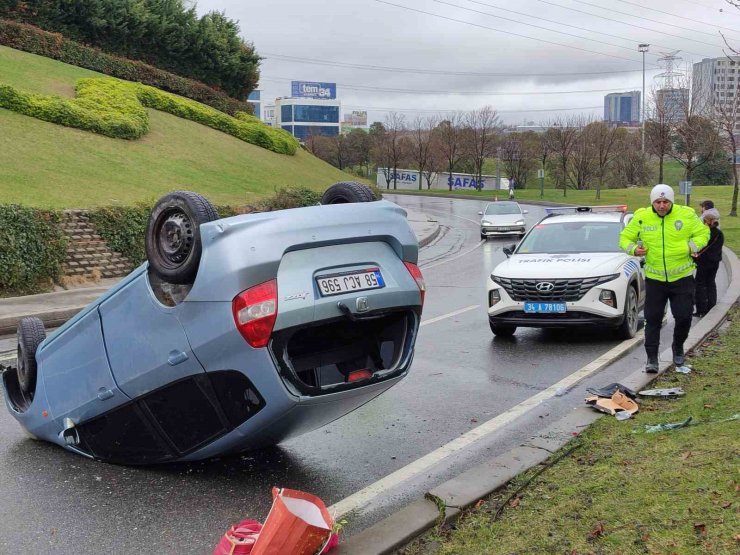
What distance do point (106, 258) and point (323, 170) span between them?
81.2 ft

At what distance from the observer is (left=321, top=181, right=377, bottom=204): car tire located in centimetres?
Result: 514

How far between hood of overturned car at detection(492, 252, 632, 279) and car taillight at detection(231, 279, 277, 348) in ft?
19.7

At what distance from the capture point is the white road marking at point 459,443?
477cm

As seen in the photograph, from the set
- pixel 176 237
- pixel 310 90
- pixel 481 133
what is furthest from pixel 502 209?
pixel 310 90

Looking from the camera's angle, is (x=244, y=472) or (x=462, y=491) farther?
(x=244, y=472)

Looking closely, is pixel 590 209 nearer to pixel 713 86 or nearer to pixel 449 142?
pixel 713 86

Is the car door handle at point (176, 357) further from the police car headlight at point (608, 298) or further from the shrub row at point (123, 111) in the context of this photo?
the shrub row at point (123, 111)

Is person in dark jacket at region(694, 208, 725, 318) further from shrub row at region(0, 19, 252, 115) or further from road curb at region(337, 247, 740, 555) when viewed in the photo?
shrub row at region(0, 19, 252, 115)

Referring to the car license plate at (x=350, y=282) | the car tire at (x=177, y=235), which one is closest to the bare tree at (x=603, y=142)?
the car license plate at (x=350, y=282)

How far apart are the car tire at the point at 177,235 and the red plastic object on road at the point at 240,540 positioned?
1.37 m

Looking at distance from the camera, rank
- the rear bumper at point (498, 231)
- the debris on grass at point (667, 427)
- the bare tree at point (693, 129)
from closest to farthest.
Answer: the debris on grass at point (667, 427) < the rear bumper at point (498, 231) < the bare tree at point (693, 129)

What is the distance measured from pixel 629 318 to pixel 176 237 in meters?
6.74

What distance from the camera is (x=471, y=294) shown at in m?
14.3

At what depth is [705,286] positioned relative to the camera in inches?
448
